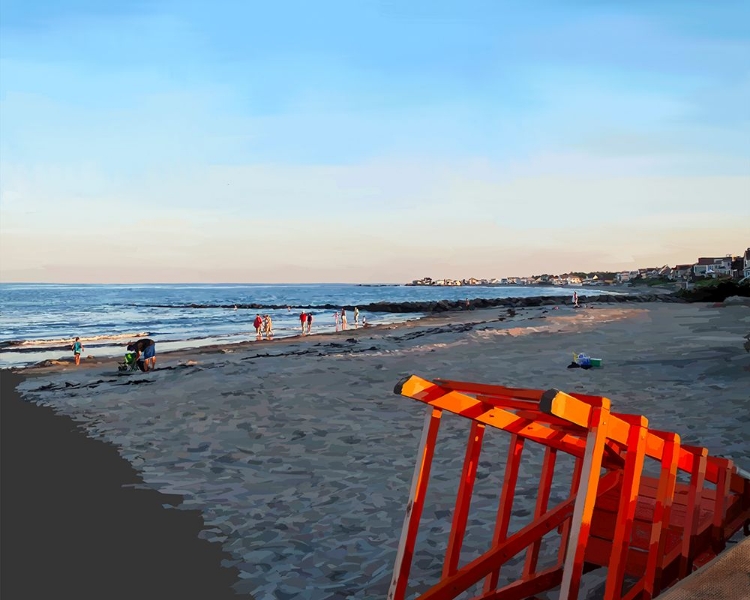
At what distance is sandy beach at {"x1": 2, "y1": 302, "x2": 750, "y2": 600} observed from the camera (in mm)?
6316

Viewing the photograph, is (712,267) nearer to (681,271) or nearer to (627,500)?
(681,271)

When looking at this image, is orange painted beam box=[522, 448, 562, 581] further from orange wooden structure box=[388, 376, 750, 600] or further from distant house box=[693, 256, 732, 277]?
distant house box=[693, 256, 732, 277]

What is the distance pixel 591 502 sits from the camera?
339cm

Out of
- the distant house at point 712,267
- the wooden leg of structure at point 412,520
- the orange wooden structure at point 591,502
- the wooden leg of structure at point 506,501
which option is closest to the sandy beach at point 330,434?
the wooden leg of structure at point 506,501

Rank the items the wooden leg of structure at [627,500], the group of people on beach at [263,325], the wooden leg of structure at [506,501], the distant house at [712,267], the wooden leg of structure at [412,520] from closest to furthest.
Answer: the wooden leg of structure at [627,500]
the wooden leg of structure at [412,520]
the wooden leg of structure at [506,501]
the group of people on beach at [263,325]
the distant house at [712,267]

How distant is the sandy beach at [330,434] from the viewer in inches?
249

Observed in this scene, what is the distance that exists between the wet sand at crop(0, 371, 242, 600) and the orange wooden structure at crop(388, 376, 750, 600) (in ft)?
7.93

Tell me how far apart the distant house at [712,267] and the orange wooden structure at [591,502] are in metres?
145

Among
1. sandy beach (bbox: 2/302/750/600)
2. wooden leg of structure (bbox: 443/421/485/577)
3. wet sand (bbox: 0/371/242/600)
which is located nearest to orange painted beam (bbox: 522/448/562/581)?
wooden leg of structure (bbox: 443/421/485/577)

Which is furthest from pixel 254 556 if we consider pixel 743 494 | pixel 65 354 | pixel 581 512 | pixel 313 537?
pixel 65 354

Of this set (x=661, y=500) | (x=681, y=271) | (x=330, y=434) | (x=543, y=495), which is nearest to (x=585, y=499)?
(x=661, y=500)

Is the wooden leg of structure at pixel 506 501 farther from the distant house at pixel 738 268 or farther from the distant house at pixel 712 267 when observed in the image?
the distant house at pixel 712 267

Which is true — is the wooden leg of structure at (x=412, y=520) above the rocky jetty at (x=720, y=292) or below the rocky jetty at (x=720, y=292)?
below

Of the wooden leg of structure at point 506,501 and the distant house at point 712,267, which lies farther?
the distant house at point 712,267
